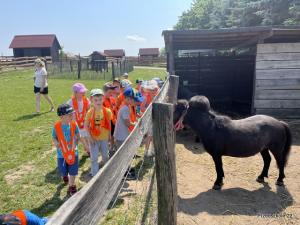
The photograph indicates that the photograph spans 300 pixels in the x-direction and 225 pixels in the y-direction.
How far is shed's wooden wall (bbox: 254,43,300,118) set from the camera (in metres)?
9.16

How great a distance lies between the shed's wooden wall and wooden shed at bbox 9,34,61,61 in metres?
46.0

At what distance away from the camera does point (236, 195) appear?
4.73 m

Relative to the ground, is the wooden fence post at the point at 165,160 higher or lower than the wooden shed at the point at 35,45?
lower

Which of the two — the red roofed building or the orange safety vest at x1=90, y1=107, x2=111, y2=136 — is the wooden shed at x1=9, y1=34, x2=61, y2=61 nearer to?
the red roofed building

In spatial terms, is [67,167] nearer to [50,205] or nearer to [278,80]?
[50,205]

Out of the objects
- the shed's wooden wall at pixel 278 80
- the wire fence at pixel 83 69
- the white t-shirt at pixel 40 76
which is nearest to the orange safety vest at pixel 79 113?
the white t-shirt at pixel 40 76

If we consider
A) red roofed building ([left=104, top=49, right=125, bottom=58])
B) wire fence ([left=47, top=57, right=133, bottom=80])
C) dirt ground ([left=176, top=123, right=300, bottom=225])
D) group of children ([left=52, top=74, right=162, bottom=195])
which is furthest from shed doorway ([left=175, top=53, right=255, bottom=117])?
red roofed building ([left=104, top=49, right=125, bottom=58])

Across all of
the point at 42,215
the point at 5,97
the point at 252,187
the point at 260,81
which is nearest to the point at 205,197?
the point at 252,187

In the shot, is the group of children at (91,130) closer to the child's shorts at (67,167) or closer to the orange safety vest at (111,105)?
the child's shorts at (67,167)

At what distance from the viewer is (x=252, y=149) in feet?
16.0

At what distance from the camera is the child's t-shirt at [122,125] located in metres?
4.71

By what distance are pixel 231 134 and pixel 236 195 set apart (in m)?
0.91

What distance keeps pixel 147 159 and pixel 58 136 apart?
88.5 inches

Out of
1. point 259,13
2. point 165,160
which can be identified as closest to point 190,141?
point 165,160
